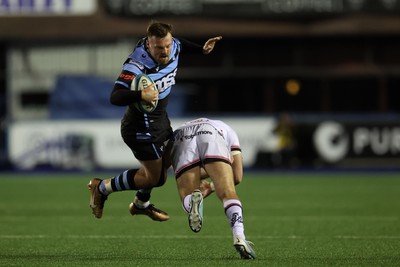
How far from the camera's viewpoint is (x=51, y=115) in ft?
87.7

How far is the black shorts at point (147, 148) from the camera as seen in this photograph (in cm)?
976

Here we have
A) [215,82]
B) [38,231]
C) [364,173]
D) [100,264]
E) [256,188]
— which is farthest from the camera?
[215,82]

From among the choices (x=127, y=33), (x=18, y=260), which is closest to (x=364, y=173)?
(x=127, y=33)

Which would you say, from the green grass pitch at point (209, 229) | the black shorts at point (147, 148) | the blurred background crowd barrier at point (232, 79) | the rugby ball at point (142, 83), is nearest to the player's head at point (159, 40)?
the rugby ball at point (142, 83)

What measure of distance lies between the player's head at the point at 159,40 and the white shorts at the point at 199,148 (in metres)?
0.69

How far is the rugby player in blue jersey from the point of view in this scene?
29.6 feet

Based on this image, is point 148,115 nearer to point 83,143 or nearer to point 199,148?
point 199,148

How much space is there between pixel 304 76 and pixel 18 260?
20088mm

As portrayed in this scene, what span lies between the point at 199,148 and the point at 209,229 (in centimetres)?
288

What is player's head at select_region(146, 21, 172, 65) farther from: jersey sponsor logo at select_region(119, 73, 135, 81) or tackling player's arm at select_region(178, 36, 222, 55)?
tackling player's arm at select_region(178, 36, 222, 55)

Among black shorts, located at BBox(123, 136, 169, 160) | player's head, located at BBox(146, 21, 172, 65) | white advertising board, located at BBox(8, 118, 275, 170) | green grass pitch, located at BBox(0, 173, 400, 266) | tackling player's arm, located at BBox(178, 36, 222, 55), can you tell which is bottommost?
white advertising board, located at BBox(8, 118, 275, 170)

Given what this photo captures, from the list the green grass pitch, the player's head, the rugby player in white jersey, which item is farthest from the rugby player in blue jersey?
the green grass pitch

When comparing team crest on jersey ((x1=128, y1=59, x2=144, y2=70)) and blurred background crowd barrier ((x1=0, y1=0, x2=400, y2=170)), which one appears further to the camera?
blurred background crowd barrier ((x1=0, y1=0, x2=400, y2=170))

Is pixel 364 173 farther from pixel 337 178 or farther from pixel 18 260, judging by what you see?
pixel 18 260
